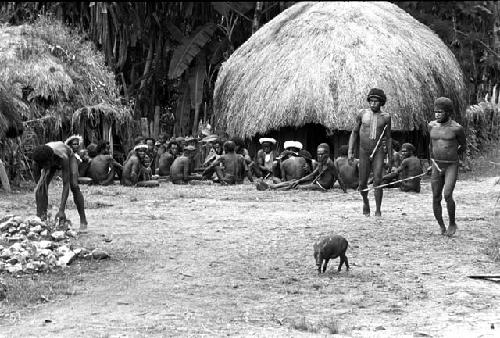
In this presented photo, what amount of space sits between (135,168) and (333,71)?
15.7 ft

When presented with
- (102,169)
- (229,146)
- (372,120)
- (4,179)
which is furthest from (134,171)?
(372,120)

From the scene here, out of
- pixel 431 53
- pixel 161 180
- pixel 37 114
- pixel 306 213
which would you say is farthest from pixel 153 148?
pixel 306 213

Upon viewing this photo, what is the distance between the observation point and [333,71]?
18141 millimetres

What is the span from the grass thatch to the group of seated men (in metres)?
1.32

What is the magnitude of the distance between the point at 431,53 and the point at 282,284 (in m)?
13.5

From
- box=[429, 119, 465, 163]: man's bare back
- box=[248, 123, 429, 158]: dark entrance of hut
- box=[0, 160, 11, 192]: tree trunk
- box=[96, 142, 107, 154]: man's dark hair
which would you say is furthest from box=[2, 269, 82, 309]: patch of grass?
box=[248, 123, 429, 158]: dark entrance of hut

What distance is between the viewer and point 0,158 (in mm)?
14414

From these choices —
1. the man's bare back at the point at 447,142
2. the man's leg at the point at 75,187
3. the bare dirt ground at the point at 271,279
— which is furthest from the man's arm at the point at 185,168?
the man's bare back at the point at 447,142

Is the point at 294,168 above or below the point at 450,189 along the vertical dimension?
below

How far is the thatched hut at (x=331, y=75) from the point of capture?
17.8m

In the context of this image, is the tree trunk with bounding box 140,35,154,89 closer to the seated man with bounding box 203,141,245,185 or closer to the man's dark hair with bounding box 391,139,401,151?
the seated man with bounding box 203,141,245,185

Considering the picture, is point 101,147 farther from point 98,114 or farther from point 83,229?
point 83,229

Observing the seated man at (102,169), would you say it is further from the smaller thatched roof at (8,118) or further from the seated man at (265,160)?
the seated man at (265,160)

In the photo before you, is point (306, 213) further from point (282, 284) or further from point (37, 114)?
point (37, 114)
